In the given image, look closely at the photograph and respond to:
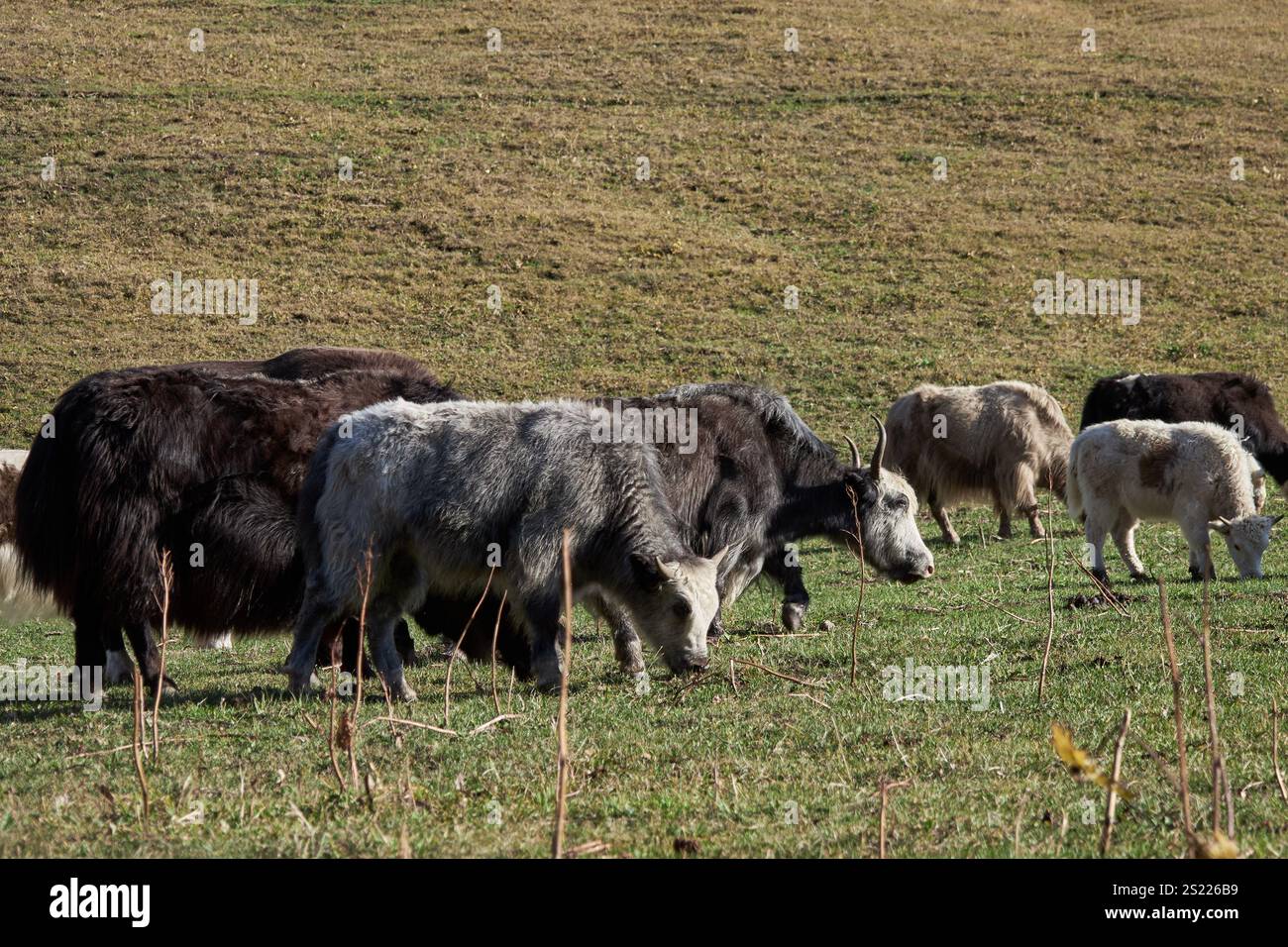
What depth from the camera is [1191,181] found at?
4072 centimetres

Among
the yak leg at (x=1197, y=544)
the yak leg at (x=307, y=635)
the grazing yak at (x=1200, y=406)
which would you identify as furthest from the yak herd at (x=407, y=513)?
the grazing yak at (x=1200, y=406)

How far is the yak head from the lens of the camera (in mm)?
10945

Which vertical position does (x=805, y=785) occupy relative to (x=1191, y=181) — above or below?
below

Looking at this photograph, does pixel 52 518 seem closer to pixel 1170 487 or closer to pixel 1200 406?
pixel 1170 487

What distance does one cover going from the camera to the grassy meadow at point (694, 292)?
18.6 ft

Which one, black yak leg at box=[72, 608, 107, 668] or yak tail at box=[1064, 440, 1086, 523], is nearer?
black yak leg at box=[72, 608, 107, 668]

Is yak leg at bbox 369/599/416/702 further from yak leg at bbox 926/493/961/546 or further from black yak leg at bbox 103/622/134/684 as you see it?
yak leg at bbox 926/493/961/546

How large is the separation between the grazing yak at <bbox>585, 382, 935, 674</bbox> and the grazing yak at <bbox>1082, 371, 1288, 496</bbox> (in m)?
9.13

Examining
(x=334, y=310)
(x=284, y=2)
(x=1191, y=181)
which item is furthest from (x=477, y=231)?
(x=284, y=2)

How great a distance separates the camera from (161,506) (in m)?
8.84

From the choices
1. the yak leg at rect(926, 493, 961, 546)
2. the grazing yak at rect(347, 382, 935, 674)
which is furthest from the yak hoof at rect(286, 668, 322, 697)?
the yak leg at rect(926, 493, 961, 546)

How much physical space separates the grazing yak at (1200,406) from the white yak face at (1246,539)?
6534mm

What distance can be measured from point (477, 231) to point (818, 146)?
11892mm

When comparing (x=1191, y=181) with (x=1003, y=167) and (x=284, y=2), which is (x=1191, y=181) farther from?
(x=284, y=2)
